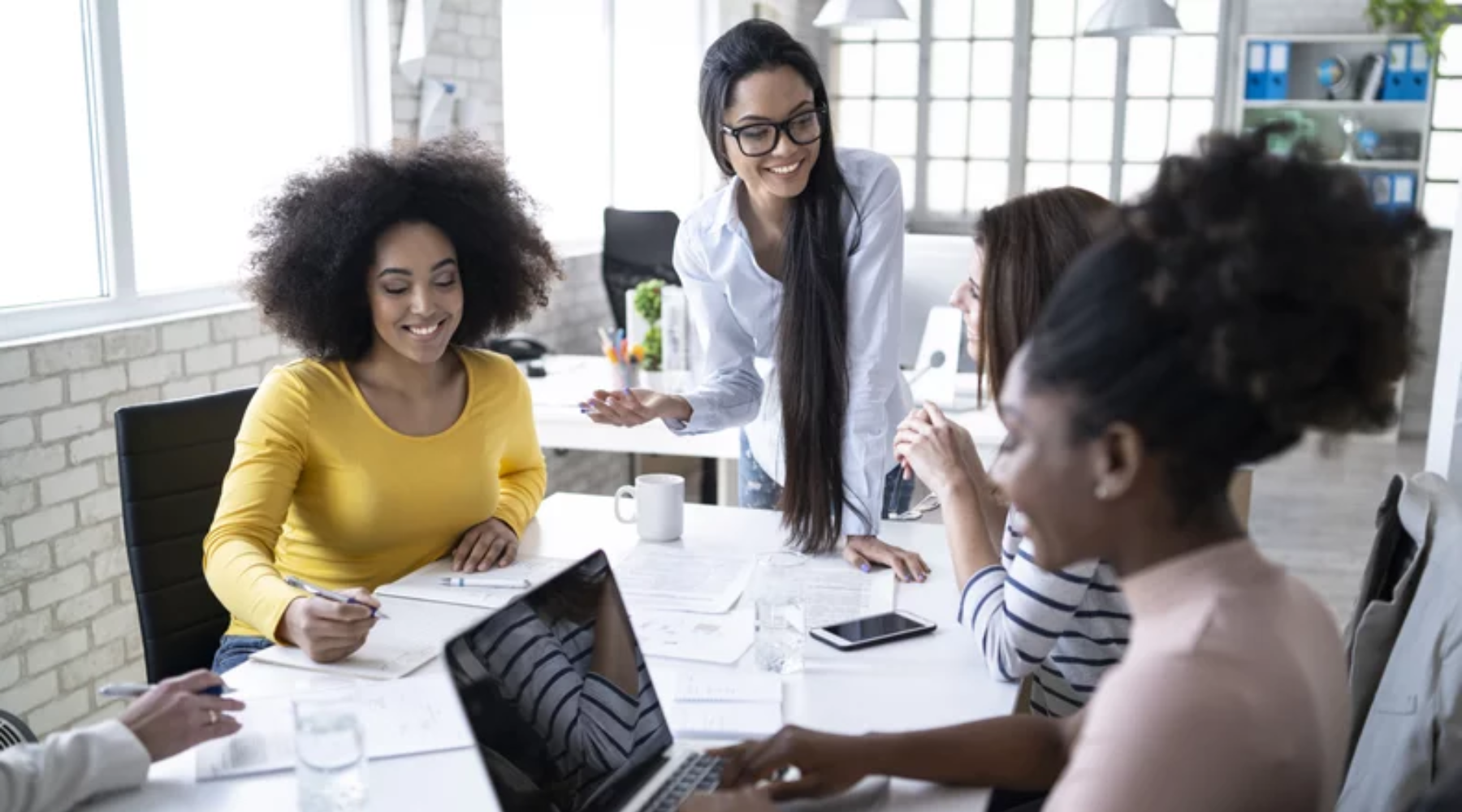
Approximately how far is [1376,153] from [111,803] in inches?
275

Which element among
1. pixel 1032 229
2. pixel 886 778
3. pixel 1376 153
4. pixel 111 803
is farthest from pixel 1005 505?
pixel 1376 153

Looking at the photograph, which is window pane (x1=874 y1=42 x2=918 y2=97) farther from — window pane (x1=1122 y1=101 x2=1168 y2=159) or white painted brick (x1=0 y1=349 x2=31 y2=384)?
white painted brick (x1=0 y1=349 x2=31 y2=384)


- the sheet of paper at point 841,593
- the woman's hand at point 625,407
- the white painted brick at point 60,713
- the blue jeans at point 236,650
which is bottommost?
the white painted brick at point 60,713

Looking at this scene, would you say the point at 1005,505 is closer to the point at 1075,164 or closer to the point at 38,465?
the point at 38,465

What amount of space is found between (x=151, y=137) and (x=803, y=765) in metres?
2.34

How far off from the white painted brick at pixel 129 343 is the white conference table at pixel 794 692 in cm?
110

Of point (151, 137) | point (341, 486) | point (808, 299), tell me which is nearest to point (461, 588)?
point (341, 486)

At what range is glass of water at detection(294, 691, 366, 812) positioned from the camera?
1.11 metres

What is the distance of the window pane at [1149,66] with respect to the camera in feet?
25.3

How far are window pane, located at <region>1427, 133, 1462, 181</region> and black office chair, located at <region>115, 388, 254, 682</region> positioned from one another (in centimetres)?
655

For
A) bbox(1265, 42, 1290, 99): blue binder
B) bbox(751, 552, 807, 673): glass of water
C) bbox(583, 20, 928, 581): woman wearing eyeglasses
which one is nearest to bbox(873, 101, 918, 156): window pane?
bbox(1265, 42, 1290, 99): blue binder

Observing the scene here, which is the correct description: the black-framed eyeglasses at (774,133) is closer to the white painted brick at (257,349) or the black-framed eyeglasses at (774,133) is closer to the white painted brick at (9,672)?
the white painted brick at (257,349)

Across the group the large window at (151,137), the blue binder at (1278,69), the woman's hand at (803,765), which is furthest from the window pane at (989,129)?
the woman's hand at (803,765)

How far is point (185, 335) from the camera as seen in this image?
278 centimetres
